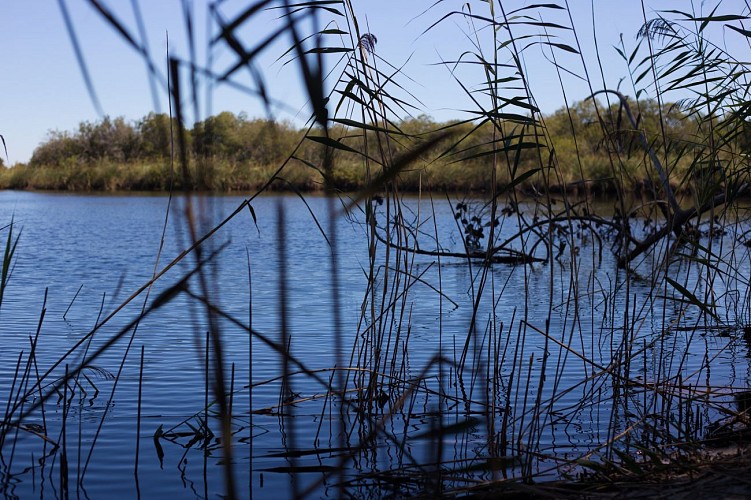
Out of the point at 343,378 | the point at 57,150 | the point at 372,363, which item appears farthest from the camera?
the point at 57,150

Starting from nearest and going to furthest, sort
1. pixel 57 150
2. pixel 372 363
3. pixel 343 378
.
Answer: pixel 343 378
pixel 372 363
pixel 57 150

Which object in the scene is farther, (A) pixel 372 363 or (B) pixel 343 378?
(A) pixel 372 363

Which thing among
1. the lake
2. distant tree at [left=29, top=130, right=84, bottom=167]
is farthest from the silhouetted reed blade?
distant tree at [left=29, top=130, right=84, bottom=167]

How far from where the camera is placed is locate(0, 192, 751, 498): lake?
2.15 meters

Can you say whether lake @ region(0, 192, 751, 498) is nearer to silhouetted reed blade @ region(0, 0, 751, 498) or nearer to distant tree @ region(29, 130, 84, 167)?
silhouetted reed blade @ region(0, 0, 751, 498)

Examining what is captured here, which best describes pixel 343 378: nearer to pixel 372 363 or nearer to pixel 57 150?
pixel 372 363

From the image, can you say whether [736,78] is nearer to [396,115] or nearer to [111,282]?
[396,115]

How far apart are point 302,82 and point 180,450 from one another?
2649 mm

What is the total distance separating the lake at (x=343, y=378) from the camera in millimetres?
2152

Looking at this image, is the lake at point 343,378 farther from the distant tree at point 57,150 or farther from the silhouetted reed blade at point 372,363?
the distant tree at point 57,150

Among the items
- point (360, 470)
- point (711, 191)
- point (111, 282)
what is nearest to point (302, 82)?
point (360, 470)

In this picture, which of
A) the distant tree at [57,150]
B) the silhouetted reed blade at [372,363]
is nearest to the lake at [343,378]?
the silhouetted reed blade at [372,363]

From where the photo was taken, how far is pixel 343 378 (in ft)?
7.67

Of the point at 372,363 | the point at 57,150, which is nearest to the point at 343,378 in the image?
the point at 372,363
